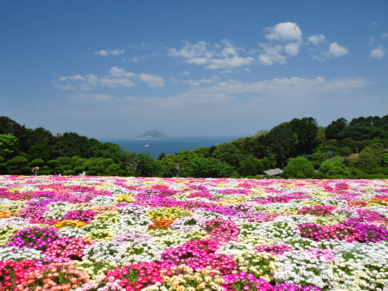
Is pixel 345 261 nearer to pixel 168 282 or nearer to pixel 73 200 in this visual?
pixel 168 282

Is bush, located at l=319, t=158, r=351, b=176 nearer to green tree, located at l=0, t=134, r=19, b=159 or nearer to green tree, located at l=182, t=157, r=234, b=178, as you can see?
green tree, located at l=182, t=157, r=234, b=178

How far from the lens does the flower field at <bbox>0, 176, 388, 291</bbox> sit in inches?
193

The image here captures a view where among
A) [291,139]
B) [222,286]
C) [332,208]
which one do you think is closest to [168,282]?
[222,286]

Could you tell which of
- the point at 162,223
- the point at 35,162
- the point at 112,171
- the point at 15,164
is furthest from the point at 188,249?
the point at 15,164

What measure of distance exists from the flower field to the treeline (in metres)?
33.2

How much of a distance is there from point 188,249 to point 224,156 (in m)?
72.0

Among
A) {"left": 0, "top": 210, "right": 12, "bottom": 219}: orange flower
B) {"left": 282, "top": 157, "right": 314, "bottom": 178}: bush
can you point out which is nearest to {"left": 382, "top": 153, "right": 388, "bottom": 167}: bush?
{"left": 282, "top": 157, "right": 314, "bottom": 178}: bush

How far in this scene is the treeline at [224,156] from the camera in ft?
143

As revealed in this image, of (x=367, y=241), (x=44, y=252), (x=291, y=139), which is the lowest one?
(x=367, y=241)

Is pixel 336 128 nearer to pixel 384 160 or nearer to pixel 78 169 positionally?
pixel 384 160

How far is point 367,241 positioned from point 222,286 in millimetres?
5411

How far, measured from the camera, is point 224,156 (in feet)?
254

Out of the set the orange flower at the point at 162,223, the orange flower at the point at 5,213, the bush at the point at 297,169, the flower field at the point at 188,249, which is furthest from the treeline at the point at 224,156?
the orange flower at the point at 162,223

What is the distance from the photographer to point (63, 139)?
73.7 meters
